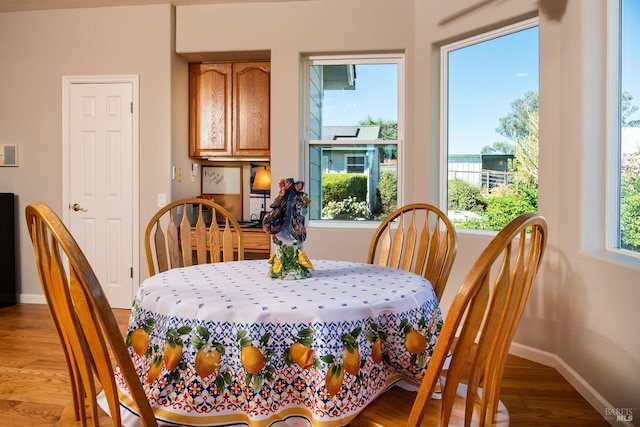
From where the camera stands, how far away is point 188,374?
3.72 feet

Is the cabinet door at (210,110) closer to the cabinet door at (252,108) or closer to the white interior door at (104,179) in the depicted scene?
the cabinet door at (252,108)

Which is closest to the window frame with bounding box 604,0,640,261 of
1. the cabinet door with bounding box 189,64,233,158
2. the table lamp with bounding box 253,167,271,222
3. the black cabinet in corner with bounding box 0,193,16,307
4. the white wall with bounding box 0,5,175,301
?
the table lamp with bounding box 253,167,271,222

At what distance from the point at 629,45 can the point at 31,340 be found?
13.3 ft

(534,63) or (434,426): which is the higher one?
(534,63)

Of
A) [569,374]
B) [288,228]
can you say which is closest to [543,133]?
[569,374]

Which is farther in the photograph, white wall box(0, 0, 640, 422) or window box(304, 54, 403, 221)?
window box(304, 54, 403, 221)

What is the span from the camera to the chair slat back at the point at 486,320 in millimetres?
848

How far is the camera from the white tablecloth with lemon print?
1104 millimetres

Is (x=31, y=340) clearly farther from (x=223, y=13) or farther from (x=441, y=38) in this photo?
(x=441, y=38)

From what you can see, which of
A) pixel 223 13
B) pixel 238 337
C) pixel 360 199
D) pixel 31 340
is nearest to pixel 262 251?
pixel 360 199

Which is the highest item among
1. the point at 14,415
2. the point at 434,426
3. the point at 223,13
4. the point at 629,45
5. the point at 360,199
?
the point at 223,13

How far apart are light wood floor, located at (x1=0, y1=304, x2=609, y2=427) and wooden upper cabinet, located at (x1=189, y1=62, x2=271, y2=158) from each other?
2.05m

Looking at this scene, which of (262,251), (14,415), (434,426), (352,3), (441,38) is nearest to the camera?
(434,426)

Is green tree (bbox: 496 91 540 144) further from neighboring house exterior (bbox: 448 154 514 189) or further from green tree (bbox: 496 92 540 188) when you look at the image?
neighboring house exterior (bbox: 448 154 514 189)
